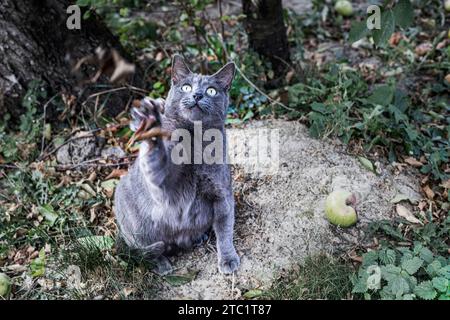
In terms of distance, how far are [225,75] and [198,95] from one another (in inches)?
10.4

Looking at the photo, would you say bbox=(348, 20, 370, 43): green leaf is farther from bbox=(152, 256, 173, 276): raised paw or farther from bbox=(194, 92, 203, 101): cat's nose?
bbox=(152, 256, 173, 276): raised paw

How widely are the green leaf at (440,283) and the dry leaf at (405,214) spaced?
55cm

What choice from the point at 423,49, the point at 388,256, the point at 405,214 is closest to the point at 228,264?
the point at 388,256

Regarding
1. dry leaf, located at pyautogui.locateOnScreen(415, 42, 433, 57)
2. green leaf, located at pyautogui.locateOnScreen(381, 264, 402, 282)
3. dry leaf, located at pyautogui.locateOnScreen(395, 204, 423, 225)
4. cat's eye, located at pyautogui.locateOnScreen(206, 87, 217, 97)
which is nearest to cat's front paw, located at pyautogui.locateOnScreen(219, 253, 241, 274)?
green leaf, located at pyautogui.locateOnScreen(381, 264, 402, 282)

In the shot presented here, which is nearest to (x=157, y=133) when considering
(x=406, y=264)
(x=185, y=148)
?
(x=185, y=148)

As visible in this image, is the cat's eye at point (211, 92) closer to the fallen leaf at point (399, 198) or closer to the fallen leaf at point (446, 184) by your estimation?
the fallen leaf at point (399, 198)

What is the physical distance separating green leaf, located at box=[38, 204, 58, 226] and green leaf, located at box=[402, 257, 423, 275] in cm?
213

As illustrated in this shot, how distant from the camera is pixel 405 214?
3178 mm

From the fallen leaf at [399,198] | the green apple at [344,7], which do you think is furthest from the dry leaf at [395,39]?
the fallen leaf at [399,198]

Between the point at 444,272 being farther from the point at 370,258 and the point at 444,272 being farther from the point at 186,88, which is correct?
the point at 186,88

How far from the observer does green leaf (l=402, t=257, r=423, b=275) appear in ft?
8.75

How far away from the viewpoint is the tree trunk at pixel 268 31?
3877mm

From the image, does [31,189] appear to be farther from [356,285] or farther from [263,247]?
[356,285]
